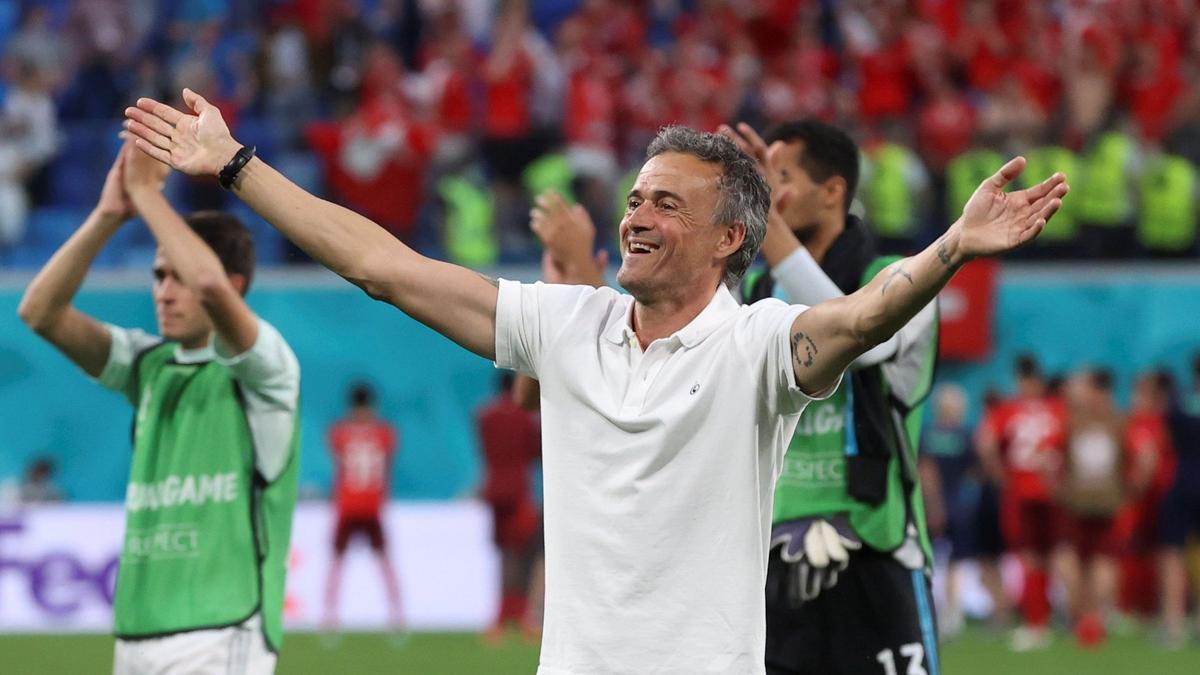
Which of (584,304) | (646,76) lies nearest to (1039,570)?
(646,76)

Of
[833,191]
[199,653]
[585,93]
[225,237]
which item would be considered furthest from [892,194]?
[199,653]

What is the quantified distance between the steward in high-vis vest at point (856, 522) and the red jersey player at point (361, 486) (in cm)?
1069

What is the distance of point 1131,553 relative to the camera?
59.6 feet

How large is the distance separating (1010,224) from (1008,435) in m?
13.2

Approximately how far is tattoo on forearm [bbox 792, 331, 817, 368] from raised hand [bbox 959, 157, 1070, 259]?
399 mm

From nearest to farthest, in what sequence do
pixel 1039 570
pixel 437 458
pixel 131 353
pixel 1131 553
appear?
pixel 131 353 → pixel 1039 570 → pixel 1131 553 → pixel 437 458

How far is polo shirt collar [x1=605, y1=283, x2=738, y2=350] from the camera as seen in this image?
15.1ft

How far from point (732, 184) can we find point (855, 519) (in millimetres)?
1880

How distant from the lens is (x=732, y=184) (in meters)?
4.77

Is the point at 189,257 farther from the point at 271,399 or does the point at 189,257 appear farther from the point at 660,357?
the point at 660,357

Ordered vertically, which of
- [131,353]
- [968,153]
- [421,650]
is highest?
[968,153]

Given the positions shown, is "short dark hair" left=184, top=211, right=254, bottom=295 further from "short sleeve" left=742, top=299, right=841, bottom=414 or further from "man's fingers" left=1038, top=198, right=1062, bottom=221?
"man's fingers" left=1038, top=198, right=1062, bottom=221

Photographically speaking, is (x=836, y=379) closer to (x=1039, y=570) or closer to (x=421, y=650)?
(x=421, y=650)

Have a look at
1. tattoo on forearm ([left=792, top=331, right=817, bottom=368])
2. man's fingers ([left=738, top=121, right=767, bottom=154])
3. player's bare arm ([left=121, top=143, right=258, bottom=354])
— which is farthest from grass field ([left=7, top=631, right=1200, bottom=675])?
tattoo on forearm ([left=792, top=331, right=817, bottom=368])
